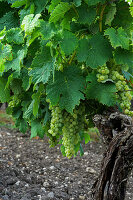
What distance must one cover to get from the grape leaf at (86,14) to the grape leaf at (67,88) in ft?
0.98

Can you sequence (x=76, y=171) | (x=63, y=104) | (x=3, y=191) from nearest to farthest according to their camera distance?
1. (x=63, y=104)
2. (x=3, y=191)
3. (x=76, y=171)

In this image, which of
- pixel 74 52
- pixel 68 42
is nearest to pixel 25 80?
pixel 74 52

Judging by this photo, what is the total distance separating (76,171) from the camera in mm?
4547

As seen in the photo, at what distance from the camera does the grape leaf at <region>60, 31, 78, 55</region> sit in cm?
158

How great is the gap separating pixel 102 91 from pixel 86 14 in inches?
18.9

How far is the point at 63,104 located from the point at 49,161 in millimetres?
3357

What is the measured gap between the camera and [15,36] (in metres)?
1.89

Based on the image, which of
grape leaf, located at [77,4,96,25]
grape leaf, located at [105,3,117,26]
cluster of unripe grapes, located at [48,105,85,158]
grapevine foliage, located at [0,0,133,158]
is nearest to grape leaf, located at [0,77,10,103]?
grapevine foliage, located at [0,0,133,158]

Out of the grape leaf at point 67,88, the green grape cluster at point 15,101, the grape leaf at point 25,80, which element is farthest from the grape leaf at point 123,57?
the green grape cluster at point 15,101

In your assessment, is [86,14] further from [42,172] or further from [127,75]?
[42,172]

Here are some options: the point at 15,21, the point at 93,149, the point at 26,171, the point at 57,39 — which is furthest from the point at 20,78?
the point at 93,149

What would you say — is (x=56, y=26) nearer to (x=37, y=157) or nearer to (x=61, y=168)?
(x=61, y=168)

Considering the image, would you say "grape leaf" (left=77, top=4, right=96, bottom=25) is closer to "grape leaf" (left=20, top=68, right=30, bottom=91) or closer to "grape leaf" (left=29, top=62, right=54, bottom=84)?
"grape leaf" (left=29, top=62, right=54, bottom=84)

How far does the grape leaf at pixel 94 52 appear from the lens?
1642 millimetres
